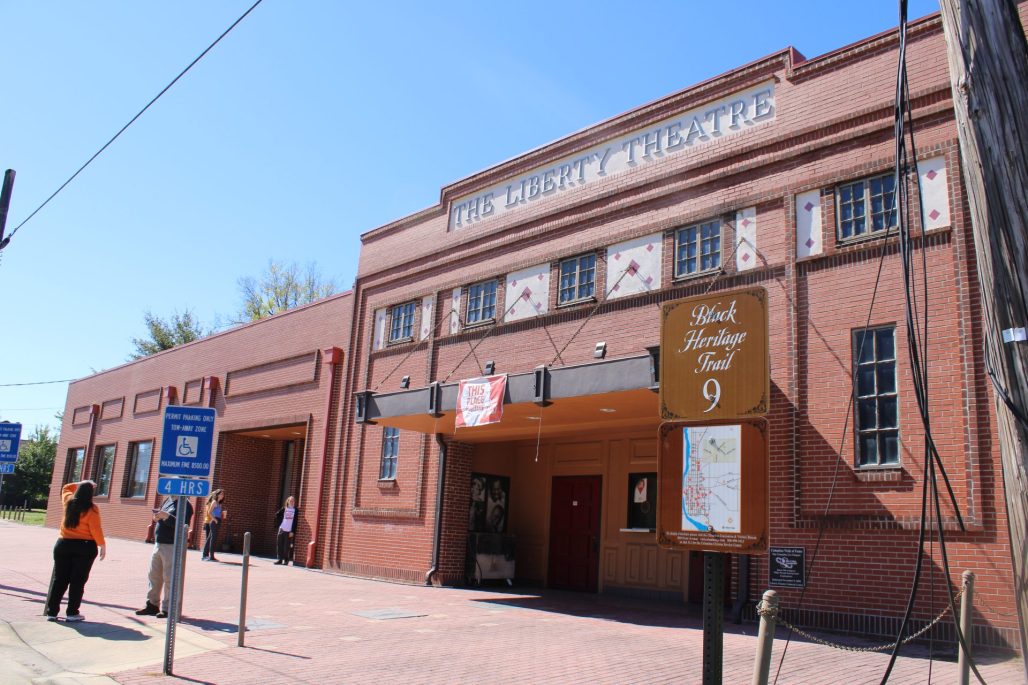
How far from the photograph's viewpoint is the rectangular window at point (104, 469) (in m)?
30.9

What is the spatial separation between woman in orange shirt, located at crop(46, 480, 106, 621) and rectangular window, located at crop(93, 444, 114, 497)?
2218 cm

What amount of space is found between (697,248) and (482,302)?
17.7 feet

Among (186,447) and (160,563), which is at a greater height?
(186,447)

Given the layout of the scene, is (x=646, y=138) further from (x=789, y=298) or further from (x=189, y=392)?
(x=189, y=392)

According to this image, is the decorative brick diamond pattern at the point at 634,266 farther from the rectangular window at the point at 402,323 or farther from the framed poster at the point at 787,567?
the rectangular window at the point at 402,323

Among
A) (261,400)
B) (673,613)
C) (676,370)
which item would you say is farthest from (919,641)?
(261,400)

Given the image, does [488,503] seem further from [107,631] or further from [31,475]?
[31,475]

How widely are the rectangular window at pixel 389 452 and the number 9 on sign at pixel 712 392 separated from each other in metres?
14.3

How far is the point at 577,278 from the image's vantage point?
15.6 m

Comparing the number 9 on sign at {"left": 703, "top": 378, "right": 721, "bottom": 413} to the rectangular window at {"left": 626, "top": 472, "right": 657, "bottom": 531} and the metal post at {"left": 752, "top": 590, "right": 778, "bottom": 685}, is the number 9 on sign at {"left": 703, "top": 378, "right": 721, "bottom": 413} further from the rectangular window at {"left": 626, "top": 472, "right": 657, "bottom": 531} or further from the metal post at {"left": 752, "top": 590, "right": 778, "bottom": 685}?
the rectangular window at {"left": 626, "top": 472, "right": 657, "bottom": 531}

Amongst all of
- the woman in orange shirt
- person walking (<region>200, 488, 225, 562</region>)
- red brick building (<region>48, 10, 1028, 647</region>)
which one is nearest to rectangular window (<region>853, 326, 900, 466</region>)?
red brick building (<region>48, 10, 1028, 647</region>)

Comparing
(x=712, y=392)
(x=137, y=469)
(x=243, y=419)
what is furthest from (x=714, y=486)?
(x=137, y=469)

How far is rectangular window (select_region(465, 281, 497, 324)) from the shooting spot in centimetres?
1725

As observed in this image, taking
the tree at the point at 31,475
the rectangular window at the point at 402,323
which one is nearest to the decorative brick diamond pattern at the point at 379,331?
the rectangular window at the point at 402,323
